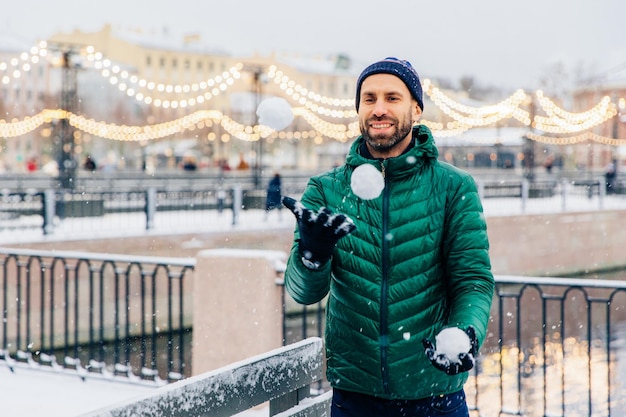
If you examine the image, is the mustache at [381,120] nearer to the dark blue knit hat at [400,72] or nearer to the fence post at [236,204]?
the dark blue knit hat at [400,72]

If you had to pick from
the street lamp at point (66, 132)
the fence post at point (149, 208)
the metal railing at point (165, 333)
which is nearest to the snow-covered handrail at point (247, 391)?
the metal railing at point (165, 333)

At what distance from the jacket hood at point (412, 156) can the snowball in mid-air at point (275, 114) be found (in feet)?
1.03

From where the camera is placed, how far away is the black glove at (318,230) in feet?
7.20

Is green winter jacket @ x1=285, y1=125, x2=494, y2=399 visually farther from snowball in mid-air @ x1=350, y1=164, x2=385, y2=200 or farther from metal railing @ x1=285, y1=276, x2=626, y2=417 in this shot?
metal railing @ x1=285, y1=276, x2=626, y2=417

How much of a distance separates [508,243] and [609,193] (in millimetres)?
13427

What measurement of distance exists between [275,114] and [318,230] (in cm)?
76

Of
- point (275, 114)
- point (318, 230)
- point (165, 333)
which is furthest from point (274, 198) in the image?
point (165, 333)

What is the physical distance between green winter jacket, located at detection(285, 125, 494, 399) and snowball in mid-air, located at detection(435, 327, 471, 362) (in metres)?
0.21

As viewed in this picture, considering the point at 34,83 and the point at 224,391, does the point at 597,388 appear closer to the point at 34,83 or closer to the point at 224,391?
the point at 224,391

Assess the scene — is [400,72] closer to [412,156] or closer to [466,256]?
[412,156]

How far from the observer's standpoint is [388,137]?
2.52m

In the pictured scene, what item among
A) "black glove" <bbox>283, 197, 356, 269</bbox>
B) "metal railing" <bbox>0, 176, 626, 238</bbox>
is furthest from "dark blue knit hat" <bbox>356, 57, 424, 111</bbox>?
"metal railing" <bbox>0, 176, 626, 238</bbox>

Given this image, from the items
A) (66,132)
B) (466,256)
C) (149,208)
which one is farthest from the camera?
(66,132)

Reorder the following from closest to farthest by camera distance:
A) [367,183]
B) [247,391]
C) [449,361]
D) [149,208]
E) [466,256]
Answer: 1. [449,361]
2. [367,183]
3. [466,256]
4. [247,391]
5. [149,208]
